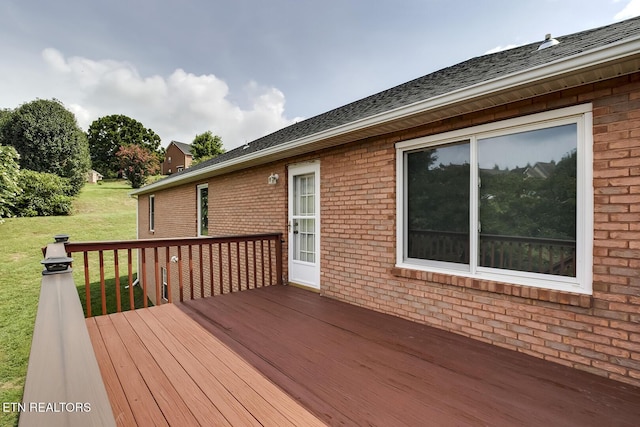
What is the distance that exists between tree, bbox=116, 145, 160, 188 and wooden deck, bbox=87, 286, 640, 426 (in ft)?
107

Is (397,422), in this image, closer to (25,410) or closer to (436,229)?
(25,410)

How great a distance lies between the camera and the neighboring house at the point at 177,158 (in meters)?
36.6

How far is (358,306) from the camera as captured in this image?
4.09 metres

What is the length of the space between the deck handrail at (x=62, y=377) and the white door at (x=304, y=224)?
151 inches

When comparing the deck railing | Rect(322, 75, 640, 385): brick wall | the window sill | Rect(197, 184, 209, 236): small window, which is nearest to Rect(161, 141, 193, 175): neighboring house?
the deck railing

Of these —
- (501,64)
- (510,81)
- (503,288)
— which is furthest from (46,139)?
(503,288)

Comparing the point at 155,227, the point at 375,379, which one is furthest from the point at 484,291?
the point at 155,227

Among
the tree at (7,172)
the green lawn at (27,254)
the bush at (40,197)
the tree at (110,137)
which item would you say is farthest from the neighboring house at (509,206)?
the tree at (110,137)

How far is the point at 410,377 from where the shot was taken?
7.64ft

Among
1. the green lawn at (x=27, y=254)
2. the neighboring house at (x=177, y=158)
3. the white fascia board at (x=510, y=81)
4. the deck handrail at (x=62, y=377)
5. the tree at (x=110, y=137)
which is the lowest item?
the green lawn at (x=27, y=254)

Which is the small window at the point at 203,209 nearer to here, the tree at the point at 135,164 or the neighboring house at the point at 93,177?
the tree at the point at 135,164

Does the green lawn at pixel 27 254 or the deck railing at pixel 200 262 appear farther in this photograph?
the green lawn at pixel 27 254

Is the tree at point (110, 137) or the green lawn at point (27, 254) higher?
the tree at point (110, 137)

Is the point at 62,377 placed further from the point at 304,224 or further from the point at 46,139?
the point at 46,139
